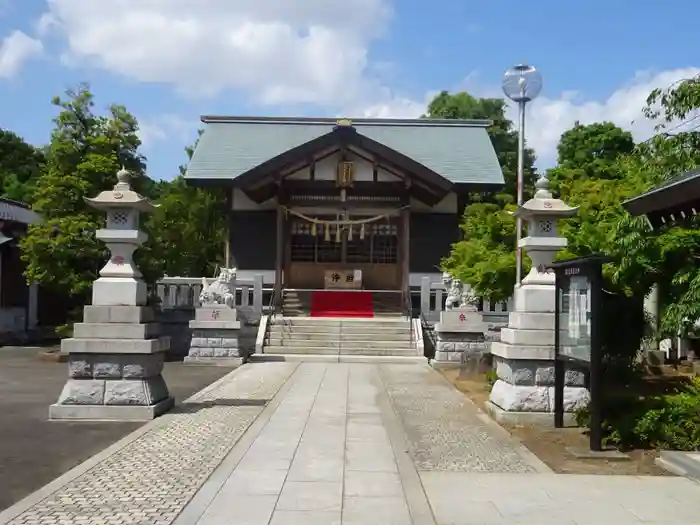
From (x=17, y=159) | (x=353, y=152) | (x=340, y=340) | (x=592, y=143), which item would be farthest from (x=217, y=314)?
(x=17, y=159)

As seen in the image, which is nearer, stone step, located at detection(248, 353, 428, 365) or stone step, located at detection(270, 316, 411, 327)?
stone step, located at detection(248, 353, 428, 365)

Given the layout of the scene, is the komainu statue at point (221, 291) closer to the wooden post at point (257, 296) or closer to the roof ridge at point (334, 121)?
the wooden post at point (257, 296)

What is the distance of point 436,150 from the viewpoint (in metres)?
31.1

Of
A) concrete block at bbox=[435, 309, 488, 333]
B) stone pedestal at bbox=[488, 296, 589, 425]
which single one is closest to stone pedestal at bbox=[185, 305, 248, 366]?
concrete block at bbox=[435, 309, 488, 333]

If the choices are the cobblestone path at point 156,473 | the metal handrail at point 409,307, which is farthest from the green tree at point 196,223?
the cobblestone path at point 156,473

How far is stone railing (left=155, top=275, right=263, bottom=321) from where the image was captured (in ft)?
79.3

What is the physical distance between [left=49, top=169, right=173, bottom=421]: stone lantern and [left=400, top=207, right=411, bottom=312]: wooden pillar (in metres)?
15.3

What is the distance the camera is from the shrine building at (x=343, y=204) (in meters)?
26.1

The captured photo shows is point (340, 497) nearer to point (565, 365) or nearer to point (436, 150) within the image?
point (565, 365)

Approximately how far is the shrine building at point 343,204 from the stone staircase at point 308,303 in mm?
304

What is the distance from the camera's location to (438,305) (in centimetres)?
2467

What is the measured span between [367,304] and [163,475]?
19369 mm

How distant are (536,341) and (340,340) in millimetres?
11919

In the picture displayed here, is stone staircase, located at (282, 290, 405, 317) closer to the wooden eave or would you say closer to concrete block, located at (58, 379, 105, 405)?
the wooden eave
